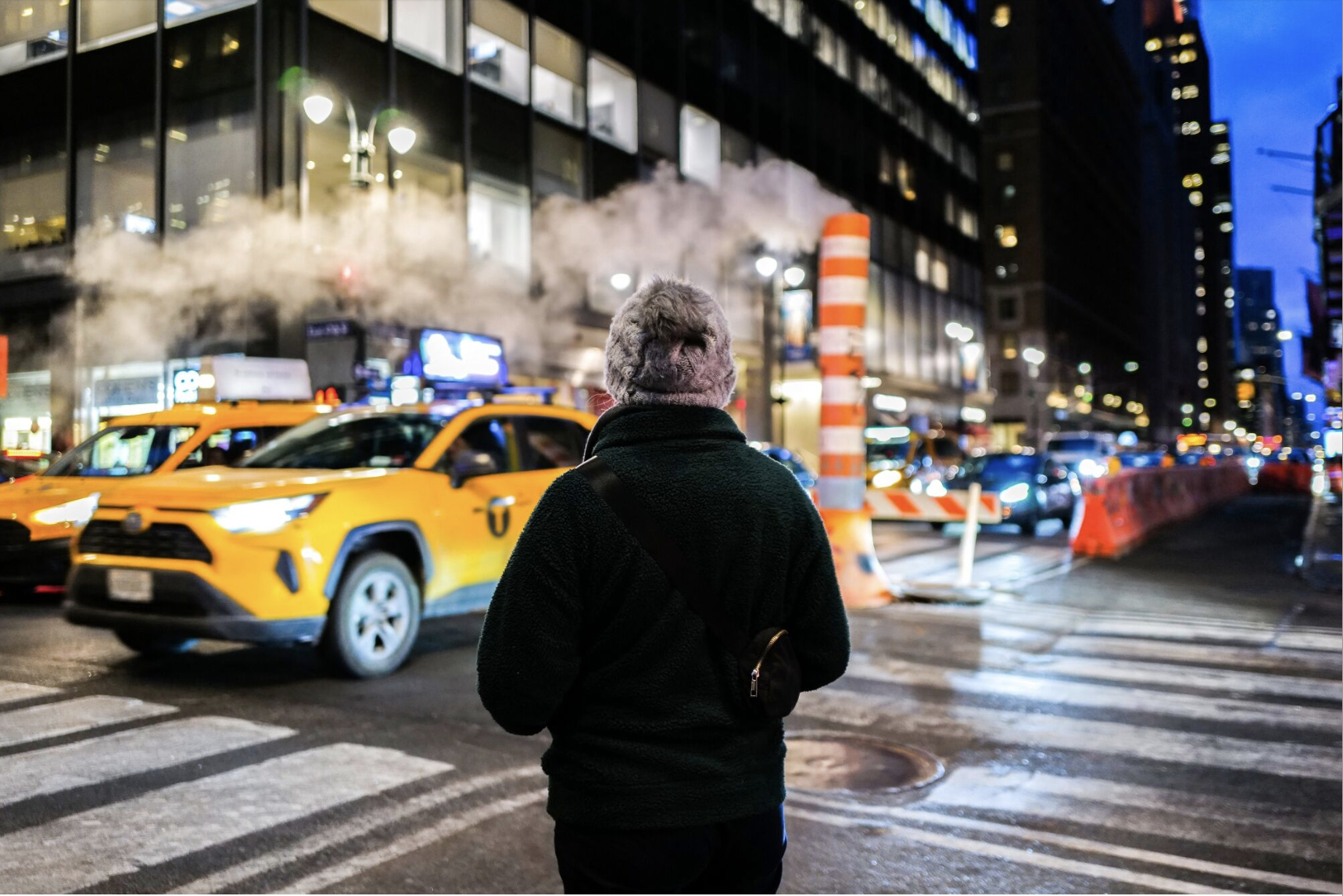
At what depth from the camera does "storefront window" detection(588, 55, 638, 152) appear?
24.8m

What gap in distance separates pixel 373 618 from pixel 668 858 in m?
5.04

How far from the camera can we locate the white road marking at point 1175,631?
826 centimetres

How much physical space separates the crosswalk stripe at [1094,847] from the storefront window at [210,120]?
16.5m

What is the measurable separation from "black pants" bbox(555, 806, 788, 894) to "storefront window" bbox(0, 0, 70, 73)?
9347 mm

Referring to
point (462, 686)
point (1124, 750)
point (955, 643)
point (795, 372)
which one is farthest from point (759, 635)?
point (795, 372)

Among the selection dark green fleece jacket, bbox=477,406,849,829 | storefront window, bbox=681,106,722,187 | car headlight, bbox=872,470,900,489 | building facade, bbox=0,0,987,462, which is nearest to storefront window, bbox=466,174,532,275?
building facade, bbox=0,0,987,462

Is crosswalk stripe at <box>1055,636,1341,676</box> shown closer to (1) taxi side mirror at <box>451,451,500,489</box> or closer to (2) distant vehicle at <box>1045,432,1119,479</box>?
(1) taxi side mirror at <box>451,451,500,489</box>

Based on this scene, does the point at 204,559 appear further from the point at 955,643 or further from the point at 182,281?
the point at 182,281

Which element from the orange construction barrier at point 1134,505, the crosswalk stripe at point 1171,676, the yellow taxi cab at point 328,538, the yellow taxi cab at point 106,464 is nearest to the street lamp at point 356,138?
the yellow taxi cab at point 106,464

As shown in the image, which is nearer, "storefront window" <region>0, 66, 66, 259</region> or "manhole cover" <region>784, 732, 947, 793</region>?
"manhole cover" <region>784, 732, 947, 793</region>

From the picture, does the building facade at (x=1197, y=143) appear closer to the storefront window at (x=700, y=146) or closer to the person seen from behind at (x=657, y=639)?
the storefront window at (x=700, y=146)

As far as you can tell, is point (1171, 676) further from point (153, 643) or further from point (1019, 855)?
point (153, 643)

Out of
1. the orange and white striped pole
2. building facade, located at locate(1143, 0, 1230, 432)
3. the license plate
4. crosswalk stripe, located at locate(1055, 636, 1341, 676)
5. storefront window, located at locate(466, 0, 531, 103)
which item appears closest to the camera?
the license plate

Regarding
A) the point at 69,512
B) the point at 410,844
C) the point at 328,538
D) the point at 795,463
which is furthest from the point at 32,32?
the point at 795,463
